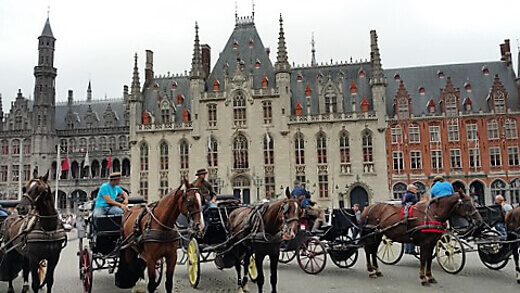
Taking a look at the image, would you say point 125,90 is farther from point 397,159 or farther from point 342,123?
point 397,159

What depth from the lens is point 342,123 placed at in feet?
125

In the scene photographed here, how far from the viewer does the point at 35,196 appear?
791 centimetres

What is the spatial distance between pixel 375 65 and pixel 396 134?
20.4ft

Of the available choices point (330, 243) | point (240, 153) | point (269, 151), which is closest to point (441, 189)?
point (330, 243)

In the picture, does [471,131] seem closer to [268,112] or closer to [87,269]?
[268,112]

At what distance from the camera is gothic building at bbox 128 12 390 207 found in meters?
37.8

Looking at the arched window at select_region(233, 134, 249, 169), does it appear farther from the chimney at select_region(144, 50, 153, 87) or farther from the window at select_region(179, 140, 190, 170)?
the chimney at select_region(144, 50, 153, 87)

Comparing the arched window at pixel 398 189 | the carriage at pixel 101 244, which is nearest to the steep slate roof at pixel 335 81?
the arched window at pixel 398 189

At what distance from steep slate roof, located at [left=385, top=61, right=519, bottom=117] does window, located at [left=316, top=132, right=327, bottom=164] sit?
661cm

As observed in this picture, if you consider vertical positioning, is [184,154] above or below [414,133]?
below

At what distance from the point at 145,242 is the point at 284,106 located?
1232 inches

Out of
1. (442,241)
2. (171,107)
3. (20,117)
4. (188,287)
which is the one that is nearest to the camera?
(188,287)

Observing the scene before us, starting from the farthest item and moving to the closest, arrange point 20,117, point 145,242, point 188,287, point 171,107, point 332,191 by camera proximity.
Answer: point 20,117, point 171,107, point 332,191, point 188,287, point 145,242

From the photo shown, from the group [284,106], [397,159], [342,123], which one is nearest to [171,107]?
[284,106]
